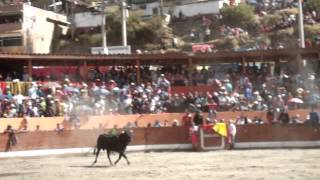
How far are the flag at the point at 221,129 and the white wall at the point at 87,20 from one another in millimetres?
37030

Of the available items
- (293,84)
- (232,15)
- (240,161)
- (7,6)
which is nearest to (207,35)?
(232,15)

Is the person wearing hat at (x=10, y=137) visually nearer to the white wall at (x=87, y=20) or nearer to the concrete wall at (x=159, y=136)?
the concrete wall at (x=159, y=136)

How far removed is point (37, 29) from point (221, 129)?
33178mm

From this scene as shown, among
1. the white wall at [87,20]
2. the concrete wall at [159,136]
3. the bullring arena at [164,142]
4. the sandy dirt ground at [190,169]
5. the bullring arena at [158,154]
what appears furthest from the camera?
the white wall at [87,20]

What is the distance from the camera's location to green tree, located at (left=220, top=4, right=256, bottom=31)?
174 feet

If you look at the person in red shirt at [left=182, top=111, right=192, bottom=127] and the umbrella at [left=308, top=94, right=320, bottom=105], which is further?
the person in red shirt at [left=182, top=111, right=192, bottom=127]

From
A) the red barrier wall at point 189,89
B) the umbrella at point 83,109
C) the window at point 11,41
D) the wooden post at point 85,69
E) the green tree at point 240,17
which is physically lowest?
the umbrella at point 83,109

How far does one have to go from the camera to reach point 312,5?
168 feet

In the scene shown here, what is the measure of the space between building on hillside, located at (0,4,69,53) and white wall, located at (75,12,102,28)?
4.85 m

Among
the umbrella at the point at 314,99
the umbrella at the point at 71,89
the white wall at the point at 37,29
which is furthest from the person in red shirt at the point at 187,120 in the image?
the white wall at the point at 37,29

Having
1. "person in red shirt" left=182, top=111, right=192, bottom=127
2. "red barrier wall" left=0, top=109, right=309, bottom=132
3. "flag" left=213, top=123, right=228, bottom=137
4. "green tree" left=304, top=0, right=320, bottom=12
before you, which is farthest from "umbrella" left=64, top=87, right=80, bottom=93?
"green tree" left=304, top=0, right=320, bottom=12

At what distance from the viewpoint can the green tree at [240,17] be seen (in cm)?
5319

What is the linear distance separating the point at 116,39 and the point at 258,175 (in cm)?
4265

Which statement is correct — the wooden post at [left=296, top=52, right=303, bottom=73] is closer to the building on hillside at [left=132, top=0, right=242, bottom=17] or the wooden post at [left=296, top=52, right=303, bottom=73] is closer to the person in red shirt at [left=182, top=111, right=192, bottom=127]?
the person in red shirt at [left=182, top=111, right=192, bottom=127]
